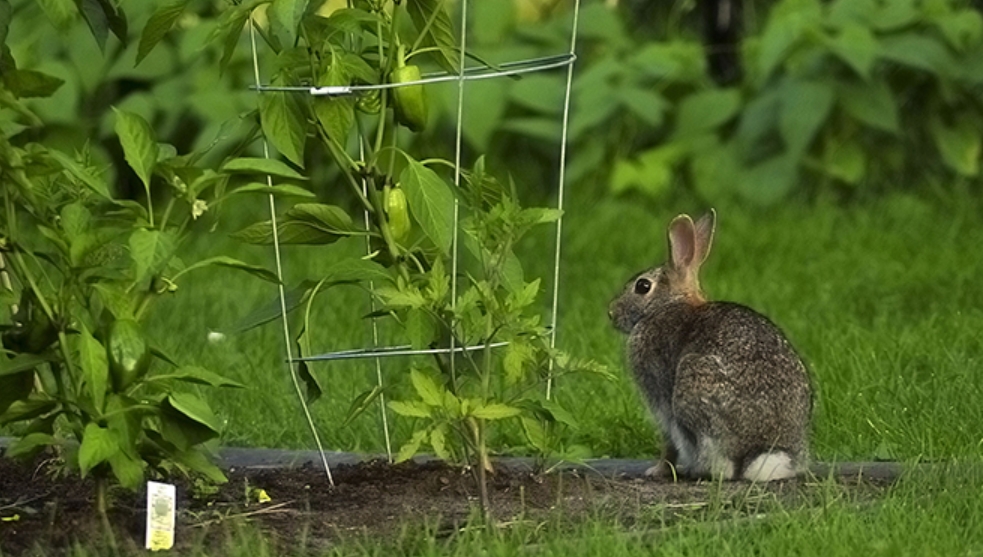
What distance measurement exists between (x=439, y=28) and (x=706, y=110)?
444 cm

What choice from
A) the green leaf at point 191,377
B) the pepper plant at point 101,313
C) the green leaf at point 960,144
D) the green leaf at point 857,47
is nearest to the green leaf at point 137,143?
the pepper plant at point 101,313

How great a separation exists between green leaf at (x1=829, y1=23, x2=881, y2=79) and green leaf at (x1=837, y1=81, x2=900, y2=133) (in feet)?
0.47

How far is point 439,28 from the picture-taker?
4395 mm

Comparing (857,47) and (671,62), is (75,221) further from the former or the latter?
(671,62)

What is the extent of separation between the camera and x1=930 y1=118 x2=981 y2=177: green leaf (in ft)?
28.2

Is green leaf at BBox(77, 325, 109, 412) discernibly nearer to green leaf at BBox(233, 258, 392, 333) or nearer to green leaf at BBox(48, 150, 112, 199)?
green leaf at BBox(48, 150, 112, 199)

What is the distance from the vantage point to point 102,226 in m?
4.22

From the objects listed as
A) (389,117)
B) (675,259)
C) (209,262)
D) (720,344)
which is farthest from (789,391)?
(209,262)

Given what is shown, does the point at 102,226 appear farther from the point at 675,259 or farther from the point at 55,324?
the point at 675,259

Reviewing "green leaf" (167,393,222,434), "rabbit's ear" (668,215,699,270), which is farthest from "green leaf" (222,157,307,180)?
"rabbit's ear" (668,215,699,270)

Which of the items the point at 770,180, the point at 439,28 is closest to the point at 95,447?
the point at 439,28

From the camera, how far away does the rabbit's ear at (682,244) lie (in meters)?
5.24

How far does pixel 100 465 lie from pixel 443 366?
2.62 ft

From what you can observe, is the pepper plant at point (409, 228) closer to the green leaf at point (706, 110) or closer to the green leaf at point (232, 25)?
the green leaf at point (232, 25)
